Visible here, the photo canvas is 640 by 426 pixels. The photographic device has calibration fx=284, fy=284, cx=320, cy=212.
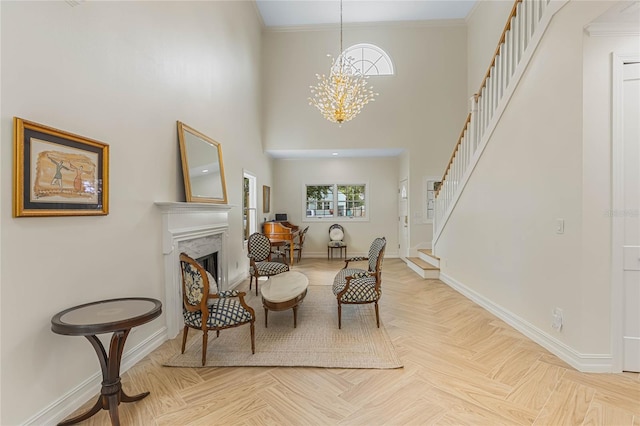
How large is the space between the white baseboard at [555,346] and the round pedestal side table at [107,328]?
350 centimetres

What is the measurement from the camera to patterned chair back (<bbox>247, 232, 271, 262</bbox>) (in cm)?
521

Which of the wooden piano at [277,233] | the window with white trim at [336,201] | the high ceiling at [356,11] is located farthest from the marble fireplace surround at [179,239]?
the high ceiling at [356,11]

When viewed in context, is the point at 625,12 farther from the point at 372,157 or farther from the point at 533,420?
Result: the point at 372,157

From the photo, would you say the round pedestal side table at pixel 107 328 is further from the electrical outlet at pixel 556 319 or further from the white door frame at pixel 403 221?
the white door frame at pixel 403 221

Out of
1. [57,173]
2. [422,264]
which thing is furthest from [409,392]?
[422,264]

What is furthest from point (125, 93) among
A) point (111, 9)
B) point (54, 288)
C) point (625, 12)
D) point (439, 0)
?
point (439, 0)

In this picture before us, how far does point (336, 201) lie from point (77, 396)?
23.3 ft

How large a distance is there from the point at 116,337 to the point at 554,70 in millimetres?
4350

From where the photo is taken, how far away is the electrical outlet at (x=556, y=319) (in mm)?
2715

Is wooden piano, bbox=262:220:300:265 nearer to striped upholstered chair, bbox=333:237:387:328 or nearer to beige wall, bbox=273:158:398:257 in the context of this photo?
beige wall, bbox=273:158:398:257

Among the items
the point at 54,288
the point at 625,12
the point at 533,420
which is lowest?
the point at 533,420

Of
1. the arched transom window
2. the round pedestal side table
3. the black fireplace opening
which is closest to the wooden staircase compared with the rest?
the black fireplace opening

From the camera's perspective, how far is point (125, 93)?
2533 mm

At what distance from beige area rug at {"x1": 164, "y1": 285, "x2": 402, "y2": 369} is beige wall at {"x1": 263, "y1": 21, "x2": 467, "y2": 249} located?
171 inches
